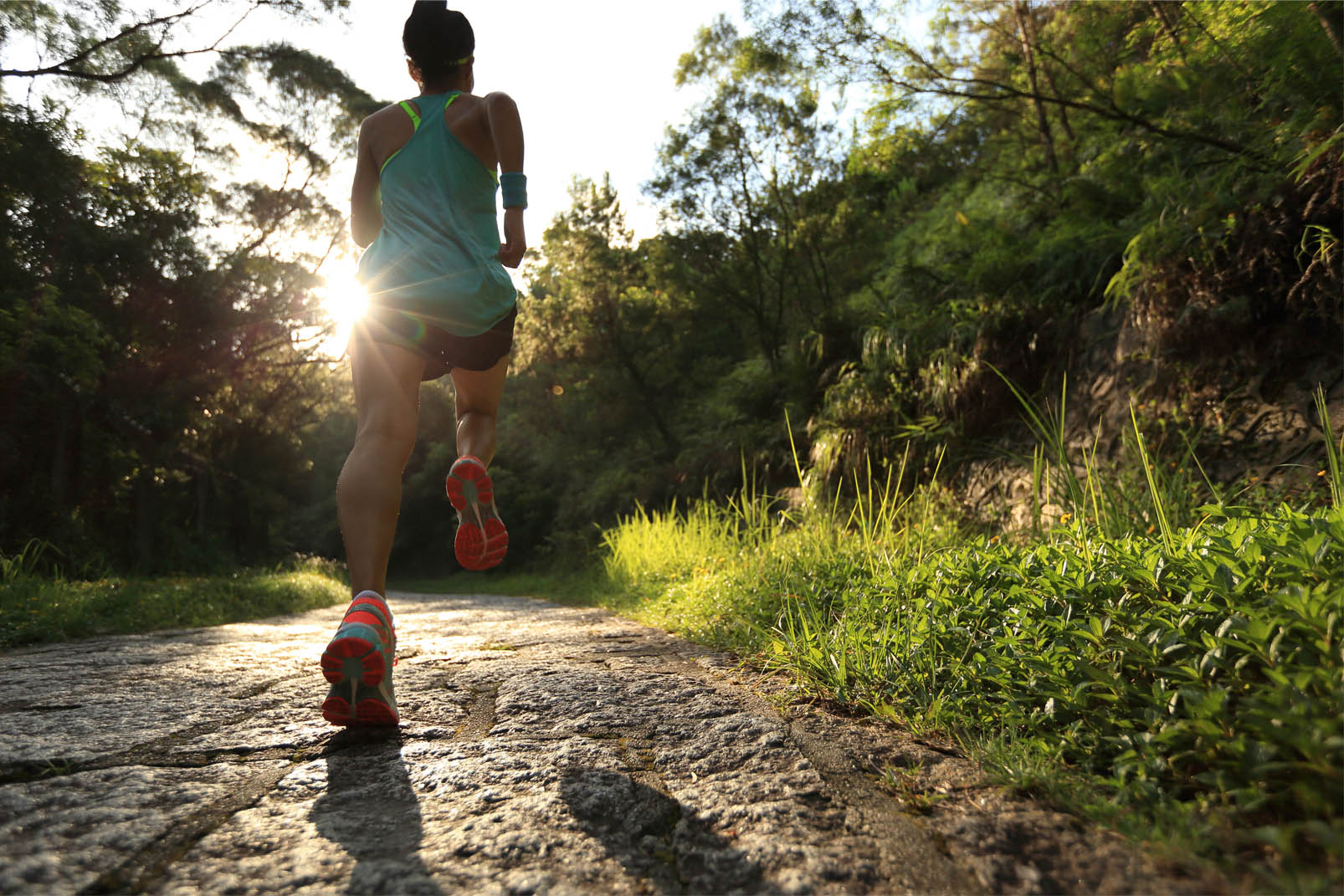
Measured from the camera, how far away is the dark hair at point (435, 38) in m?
2.31

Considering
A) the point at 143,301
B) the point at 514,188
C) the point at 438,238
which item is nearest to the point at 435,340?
the point at 438,238

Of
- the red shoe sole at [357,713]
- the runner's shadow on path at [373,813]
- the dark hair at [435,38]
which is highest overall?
the dark hair at [435,38]

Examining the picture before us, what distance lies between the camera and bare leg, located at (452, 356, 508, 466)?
2314mm

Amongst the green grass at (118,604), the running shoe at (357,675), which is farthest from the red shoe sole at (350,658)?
the green grass at (118,604)

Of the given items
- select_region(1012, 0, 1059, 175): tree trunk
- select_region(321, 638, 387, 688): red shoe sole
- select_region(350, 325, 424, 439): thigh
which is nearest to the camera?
select_region(321, 638, 387, 688): red shoe sole

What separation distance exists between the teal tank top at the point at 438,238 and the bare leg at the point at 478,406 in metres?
0.21

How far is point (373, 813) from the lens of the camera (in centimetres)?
117

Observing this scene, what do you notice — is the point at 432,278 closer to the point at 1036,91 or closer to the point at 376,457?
the point at 376,457

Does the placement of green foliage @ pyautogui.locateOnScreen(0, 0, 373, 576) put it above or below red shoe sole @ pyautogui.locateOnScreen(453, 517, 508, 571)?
above

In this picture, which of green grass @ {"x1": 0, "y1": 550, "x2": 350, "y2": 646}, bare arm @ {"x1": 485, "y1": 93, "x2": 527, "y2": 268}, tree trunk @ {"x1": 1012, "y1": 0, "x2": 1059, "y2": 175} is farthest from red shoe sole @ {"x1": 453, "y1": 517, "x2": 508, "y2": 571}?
tree trunk @ {"x1": 1012, "y1": 0, "x2": 1059, "y2": 175}

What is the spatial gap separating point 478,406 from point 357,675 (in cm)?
105

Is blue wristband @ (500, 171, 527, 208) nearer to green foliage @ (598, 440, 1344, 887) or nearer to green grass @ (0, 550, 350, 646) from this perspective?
green foliage @ (598, 440, 1344, 887)

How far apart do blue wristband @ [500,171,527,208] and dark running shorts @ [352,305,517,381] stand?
1.07 ft

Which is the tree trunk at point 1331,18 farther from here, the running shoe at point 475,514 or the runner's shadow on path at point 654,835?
the runner's shadow on path at point 654,835
